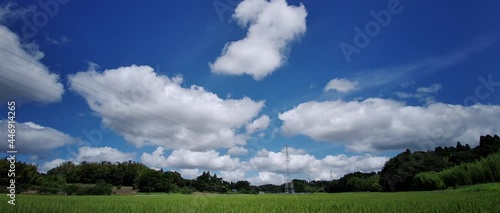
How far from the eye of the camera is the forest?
51859 mm

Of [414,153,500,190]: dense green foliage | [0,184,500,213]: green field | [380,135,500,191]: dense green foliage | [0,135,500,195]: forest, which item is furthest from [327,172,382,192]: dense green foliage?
[0,184,500,213]: green field

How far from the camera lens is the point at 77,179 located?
340 feet

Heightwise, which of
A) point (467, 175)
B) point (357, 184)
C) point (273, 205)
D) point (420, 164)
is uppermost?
point (420, 164)

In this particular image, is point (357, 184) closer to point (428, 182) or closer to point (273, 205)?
point (428, 182)

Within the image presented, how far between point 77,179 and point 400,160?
9586 centimetres

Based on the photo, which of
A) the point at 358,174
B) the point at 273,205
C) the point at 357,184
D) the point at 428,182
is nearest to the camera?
the point at 273,205

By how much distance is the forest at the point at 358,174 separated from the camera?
51.9m

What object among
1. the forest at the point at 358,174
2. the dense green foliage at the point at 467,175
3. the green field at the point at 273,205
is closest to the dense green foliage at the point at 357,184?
the forest at the point at 358,174

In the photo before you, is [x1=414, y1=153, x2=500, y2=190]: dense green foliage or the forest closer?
[x1=414, y1=153, x2=500, y2=190]: dense green foliage

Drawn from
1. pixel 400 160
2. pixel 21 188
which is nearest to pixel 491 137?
pixel 400 160

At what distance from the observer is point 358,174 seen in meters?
142

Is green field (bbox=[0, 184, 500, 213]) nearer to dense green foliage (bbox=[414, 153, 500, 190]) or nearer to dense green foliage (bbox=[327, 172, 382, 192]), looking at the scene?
dense green foliage (bbox=[414, 153, 500, 190])

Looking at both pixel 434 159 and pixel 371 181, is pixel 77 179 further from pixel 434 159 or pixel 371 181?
pixel 434 159

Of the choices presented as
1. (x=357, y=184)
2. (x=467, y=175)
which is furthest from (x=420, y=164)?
(x=357, y=184)
